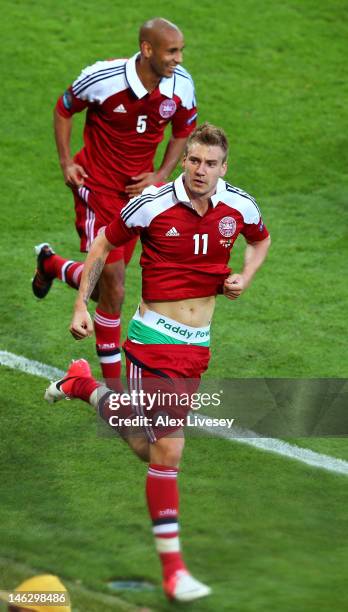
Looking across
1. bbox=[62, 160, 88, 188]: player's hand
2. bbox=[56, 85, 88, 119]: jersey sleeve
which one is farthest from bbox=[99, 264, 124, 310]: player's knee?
bbox=[56, 85, 88, 119]: jersey sleeve

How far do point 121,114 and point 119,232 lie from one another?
6.25 ft

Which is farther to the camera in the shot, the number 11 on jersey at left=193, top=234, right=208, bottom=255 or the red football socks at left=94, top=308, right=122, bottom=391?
the red football socks at left=94, top=308, right=122, bottom=391

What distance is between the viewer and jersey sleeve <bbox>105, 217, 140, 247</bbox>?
6828 millimetres

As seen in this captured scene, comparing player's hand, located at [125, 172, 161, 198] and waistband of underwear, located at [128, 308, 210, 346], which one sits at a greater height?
player's hand, located at [125, 172, 161, 198]

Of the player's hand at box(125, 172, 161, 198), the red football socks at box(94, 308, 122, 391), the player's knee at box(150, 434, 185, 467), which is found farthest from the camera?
the player's hand at box(125, 172, 161, 198)

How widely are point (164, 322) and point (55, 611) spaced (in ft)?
5.96

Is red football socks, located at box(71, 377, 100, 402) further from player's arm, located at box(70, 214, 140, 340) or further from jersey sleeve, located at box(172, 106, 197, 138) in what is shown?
jersey sleeve, located at box(172, 106, 197, 138)

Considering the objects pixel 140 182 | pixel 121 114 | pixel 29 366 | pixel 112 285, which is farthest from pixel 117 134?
pixel 29 366

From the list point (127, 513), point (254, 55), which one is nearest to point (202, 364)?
point (127, 513)

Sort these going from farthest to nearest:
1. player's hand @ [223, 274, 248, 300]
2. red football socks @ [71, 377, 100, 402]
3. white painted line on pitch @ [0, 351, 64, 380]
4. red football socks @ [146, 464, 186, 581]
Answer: white painted line on pitch @ [0, 351, 64, 380]
red football socks @ [71, 377, 100, 402]
player's hand @ [223, 274, 248, 300]
red football socks @ [146, 464, 186, 581]

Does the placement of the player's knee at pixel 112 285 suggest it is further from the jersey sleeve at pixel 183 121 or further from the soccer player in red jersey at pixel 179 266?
the soccer player in red jersey at pixel 179 266

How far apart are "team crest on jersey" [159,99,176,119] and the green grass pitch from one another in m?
1.85

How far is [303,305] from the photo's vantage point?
34.2ft

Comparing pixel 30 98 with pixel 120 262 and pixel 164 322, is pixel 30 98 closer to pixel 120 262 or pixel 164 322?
pixel 120 262
